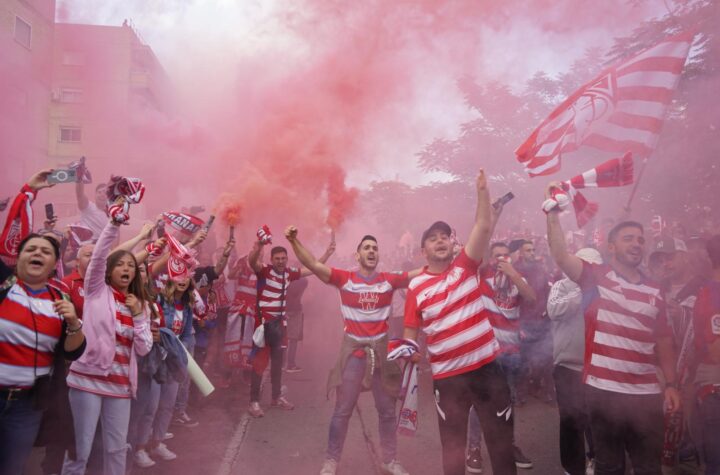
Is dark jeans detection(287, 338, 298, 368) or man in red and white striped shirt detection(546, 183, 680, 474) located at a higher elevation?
man in red and white striped shirt detection(546, 183, 680, 474)

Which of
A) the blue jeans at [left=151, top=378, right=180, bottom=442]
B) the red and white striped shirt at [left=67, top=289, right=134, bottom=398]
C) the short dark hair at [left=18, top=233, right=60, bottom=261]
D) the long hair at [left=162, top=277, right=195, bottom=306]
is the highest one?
the short dark hair at [left=18, top=233, right=60, bottom=261]

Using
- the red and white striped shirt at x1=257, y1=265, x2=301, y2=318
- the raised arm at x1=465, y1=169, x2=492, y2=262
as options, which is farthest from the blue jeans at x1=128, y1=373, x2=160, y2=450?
the raised arm at x1=465, y1=169, x2=492, y2=262

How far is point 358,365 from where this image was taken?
4543mm

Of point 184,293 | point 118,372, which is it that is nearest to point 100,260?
point 118,372

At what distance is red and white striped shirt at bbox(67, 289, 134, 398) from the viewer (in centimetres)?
335

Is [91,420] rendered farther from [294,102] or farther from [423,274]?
[294,102]

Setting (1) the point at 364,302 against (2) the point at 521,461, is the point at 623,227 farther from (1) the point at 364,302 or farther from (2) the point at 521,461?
(2) the point at 521,461

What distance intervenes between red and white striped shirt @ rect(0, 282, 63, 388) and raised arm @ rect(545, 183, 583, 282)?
2.93 m

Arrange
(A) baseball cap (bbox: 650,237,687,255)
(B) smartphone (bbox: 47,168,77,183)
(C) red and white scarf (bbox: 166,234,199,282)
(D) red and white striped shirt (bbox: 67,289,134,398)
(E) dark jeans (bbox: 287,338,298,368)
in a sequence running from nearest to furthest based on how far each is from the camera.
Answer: (D) red and white striped shirt (bbox: 67,289,134,398)
(B) smartphone (bbox: 47,168,77,183)
(C) red and white scarf (bbox: 166,234,199,282)
(A) baseball cap (bbox: 650,237,687,255)
(E) dark jeans (bbox: 287,338,298,368)

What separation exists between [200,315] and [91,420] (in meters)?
2.19

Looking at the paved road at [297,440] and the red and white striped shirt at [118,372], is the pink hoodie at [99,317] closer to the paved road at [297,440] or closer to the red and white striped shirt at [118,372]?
the red and white striped shirt at [118,372]

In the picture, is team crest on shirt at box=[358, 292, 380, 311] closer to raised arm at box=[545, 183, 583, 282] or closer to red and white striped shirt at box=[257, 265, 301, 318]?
raised arm at box=[545, 183, 583, 282]

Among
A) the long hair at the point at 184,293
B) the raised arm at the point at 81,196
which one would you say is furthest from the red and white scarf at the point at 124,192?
the raised arm at the point at 81,196

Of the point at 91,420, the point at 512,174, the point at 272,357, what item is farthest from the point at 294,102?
the point at 512,174
